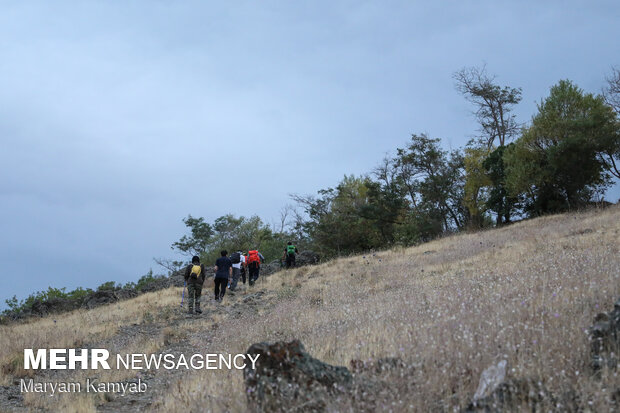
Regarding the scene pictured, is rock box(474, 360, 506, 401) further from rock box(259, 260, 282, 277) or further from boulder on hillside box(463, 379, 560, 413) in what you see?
rock box(259, 260, 282, 277)

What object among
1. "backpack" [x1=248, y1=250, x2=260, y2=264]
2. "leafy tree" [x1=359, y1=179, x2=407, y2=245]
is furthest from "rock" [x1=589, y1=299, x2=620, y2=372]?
"leafy tree" [x1=359, y1=179, x2=407, y2=245]

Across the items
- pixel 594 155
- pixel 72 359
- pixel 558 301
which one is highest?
pixel 594 155

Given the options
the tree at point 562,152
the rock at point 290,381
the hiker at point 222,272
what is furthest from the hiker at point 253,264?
the tree at point 562,152

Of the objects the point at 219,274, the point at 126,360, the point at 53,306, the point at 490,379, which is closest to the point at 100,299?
the point at 53,306

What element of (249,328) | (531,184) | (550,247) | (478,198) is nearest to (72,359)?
(249,328)

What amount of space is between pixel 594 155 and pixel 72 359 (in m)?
34.5

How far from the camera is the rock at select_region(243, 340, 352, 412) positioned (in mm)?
4383

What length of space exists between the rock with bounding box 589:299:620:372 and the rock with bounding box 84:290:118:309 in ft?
80.0

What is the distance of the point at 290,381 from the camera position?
470 centimetres

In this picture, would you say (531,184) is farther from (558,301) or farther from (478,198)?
(558,301)

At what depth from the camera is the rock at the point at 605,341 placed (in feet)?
14.5

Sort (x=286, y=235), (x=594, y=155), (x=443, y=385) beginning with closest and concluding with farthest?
(x=443, y=385), (x=594, y=155), (x=286, y=235)

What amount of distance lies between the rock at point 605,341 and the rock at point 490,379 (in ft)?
2.87

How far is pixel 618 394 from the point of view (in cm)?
390
